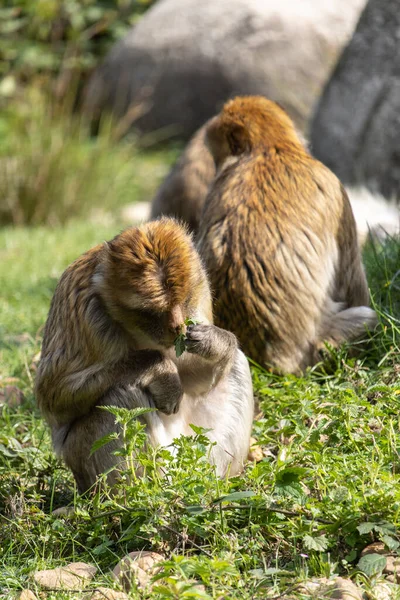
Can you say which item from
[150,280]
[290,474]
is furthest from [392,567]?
[150,280]

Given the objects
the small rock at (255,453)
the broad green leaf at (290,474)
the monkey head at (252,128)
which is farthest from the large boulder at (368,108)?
the broad green leaf at (290,474)

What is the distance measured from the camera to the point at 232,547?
321 cm

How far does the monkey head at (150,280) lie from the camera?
3.47 meters

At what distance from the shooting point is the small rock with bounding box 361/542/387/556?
3.12m

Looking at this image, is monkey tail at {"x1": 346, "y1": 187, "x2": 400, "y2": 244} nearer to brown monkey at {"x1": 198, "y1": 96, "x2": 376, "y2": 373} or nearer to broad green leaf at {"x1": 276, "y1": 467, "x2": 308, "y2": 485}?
brown monkey at {"x1": 198, "y1": 96, "x2": 376, "y2": 373}

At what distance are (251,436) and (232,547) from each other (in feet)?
3.57

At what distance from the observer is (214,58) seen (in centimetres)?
1420

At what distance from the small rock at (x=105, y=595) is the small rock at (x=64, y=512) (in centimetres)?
54

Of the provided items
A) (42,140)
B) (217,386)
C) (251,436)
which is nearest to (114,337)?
(217,386)

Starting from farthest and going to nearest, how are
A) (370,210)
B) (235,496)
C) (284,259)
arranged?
(370,210) → (284,259) → (235,496)

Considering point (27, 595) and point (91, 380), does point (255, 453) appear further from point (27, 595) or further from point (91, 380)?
point (27, 595)

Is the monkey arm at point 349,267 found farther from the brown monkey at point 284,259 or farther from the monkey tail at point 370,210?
the monkey tail at point 370,210

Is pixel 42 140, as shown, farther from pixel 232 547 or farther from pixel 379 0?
pixel 232 547

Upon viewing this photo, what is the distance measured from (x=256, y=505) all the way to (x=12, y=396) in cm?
214
